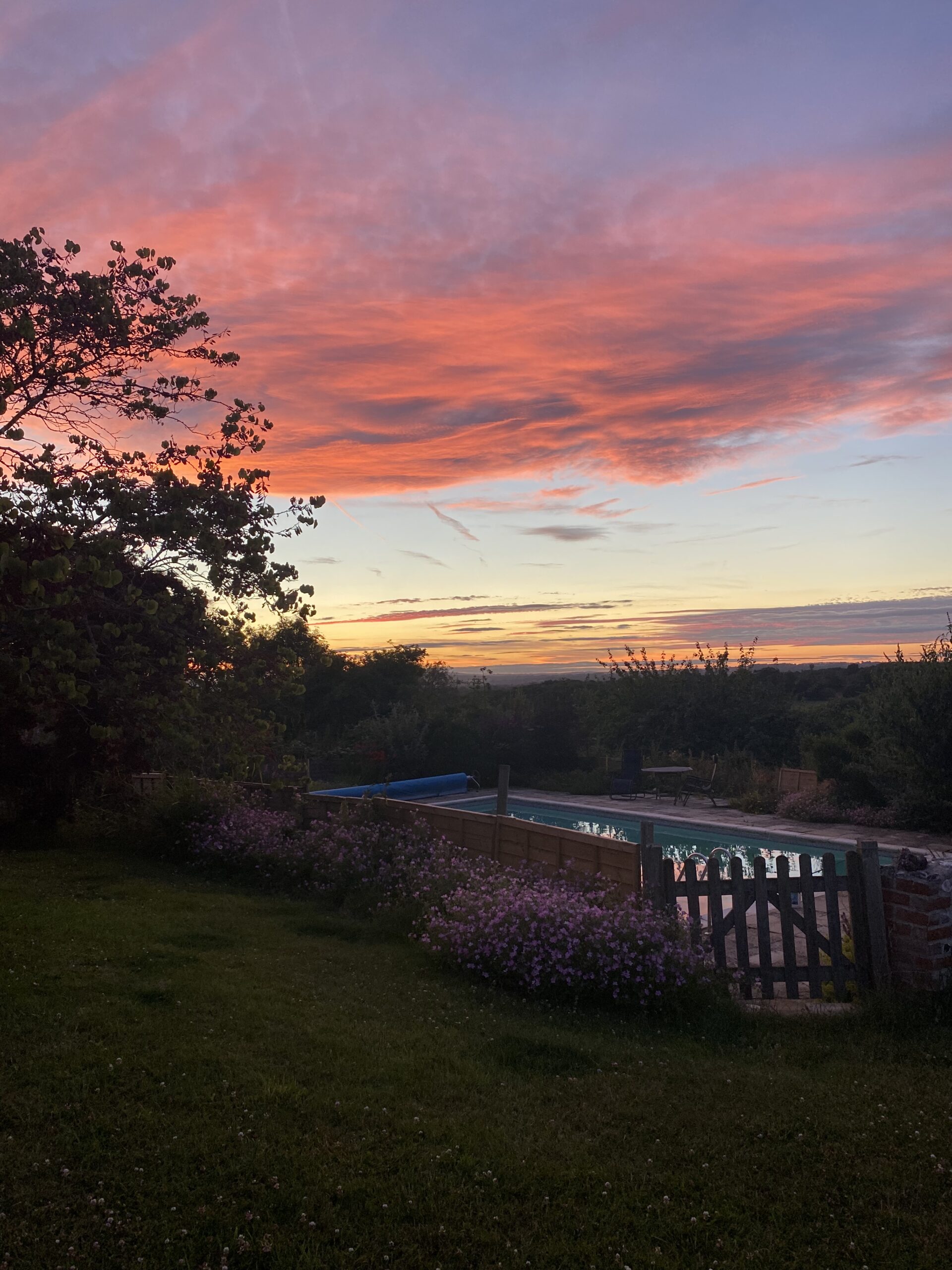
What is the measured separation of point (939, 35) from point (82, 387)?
957cm

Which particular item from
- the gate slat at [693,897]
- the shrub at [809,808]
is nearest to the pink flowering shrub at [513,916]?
the gate slat at [693,897]

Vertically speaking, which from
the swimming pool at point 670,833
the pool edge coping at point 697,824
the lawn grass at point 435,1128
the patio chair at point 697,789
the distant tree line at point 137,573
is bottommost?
the swimming pool at point 670,833

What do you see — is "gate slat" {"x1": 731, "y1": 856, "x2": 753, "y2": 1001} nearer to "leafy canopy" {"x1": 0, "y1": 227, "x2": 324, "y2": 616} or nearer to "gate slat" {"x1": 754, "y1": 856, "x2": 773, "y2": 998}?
"gate slat" {"x1": 754, "y1": 856, "x2": 773, "y2": 998}

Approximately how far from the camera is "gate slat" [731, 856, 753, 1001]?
277 inches

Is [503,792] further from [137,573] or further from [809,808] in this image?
[809,808]

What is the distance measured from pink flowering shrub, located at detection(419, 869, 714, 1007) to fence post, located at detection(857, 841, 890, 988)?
135cm

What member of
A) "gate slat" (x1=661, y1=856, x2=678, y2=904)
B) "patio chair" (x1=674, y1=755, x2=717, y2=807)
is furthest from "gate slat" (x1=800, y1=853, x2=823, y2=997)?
"patio chair" (x1=674, y1=755, x2=717, y2=807)

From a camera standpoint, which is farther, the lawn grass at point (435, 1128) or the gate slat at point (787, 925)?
the gate slat at point (787, 925)

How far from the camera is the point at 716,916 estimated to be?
7117 millimetres

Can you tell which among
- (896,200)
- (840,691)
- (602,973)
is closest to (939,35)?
(896,200)

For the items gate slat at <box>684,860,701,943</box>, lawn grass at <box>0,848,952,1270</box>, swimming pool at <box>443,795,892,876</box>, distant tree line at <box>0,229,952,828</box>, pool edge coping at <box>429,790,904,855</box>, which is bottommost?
swimming pool at <box>443,795,892,876</box>

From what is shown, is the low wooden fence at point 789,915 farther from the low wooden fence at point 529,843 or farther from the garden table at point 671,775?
the garden table at point 671,775

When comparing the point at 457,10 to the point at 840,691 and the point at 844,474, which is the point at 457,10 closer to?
the point at 844,474

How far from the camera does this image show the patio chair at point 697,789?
2038 cm
